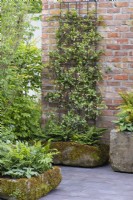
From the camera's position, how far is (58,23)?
738 cm

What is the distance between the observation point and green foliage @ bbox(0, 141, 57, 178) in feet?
16.4

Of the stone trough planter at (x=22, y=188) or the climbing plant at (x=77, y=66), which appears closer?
the stone trough planter at (x=22, y=188)

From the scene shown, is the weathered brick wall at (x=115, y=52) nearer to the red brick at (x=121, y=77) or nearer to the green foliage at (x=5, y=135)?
the red brick at (x=121, y=77)

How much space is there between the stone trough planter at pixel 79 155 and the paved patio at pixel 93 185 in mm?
118

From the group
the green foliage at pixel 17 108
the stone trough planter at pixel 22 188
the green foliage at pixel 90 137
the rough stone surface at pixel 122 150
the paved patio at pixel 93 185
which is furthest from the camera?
the green foliage at pixel 90 137

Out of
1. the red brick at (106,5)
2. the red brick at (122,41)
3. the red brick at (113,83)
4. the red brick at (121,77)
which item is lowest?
the red brick at (113,83)

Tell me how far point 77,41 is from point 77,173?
7.03ft

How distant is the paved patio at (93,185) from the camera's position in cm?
509

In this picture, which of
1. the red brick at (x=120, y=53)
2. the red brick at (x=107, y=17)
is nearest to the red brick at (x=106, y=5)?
the red brick at (x=107, y=17)

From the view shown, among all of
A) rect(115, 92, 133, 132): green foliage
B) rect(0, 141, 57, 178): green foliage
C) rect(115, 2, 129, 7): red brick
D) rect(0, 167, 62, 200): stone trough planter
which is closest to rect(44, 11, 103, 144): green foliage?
rect(115, 2, 129, 7): red brick

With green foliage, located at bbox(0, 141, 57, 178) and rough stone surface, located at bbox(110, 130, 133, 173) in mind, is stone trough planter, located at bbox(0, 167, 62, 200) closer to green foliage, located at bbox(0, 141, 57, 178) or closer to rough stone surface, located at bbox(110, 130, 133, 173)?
green foliage, located at bbox(0, 141, 57, 178)

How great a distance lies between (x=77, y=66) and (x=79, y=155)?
1.43m

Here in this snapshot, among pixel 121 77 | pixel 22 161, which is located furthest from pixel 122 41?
pixel 22 161

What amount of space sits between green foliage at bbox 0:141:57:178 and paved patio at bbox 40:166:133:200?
34 centimetres
